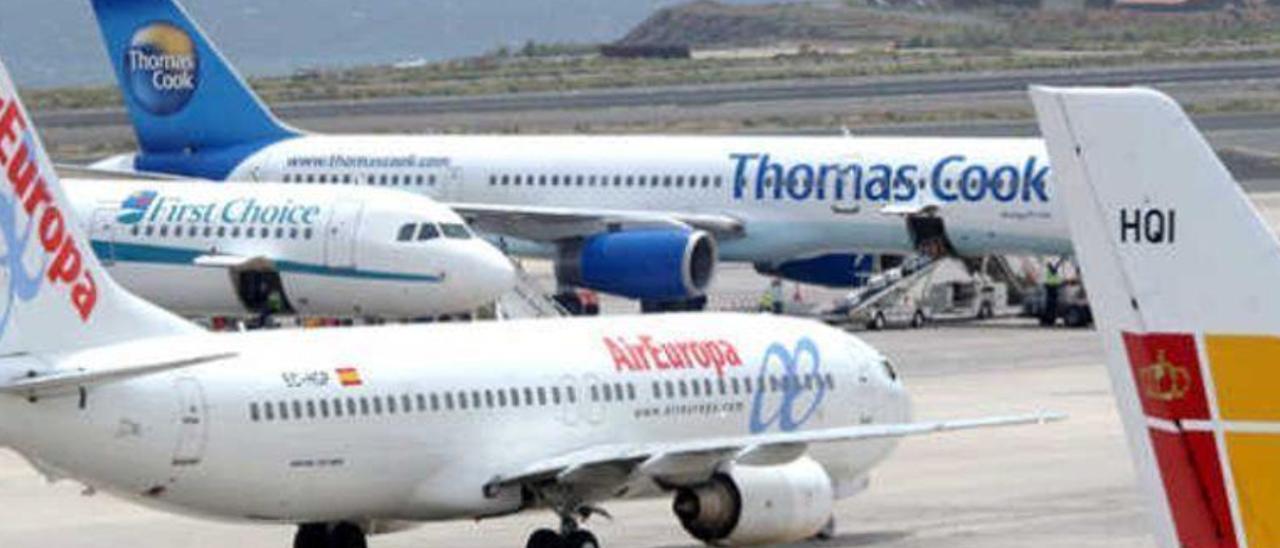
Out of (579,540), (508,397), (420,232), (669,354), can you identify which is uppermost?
(420,232)

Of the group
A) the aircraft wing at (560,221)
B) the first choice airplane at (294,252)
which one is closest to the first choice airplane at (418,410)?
the first choice airplane at (294,252)

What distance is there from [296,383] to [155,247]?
2653 centimetres

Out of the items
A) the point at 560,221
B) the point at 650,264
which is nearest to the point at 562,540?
the point at 650,264

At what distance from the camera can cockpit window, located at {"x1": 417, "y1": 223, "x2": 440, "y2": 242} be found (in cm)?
5291

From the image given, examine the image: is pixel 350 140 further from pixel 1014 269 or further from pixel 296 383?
pixel 296 383

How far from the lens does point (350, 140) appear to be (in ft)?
219

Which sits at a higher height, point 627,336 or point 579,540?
point 627,336

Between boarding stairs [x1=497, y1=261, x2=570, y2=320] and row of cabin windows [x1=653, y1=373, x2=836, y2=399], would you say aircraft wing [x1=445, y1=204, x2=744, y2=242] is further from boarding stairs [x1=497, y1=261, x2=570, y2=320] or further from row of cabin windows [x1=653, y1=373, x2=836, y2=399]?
row of cabin windows [x1=653, y1=373, x2=836, y2=399]

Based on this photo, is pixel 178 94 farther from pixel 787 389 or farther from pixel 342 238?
pixel 787 389

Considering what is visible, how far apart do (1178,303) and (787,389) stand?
64.5ft

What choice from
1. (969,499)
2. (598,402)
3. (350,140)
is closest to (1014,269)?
(350,140)

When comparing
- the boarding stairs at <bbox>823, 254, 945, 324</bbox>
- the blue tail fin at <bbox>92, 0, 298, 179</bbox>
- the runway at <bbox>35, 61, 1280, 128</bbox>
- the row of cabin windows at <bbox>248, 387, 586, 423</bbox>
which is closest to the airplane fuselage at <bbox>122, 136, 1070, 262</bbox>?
the blue tail fin at <bbox>92, 0, 298, 179</bbox>

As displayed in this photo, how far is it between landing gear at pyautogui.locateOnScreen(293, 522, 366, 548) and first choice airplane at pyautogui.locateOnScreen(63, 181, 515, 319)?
23655mm

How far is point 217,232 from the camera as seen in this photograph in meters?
54.0
